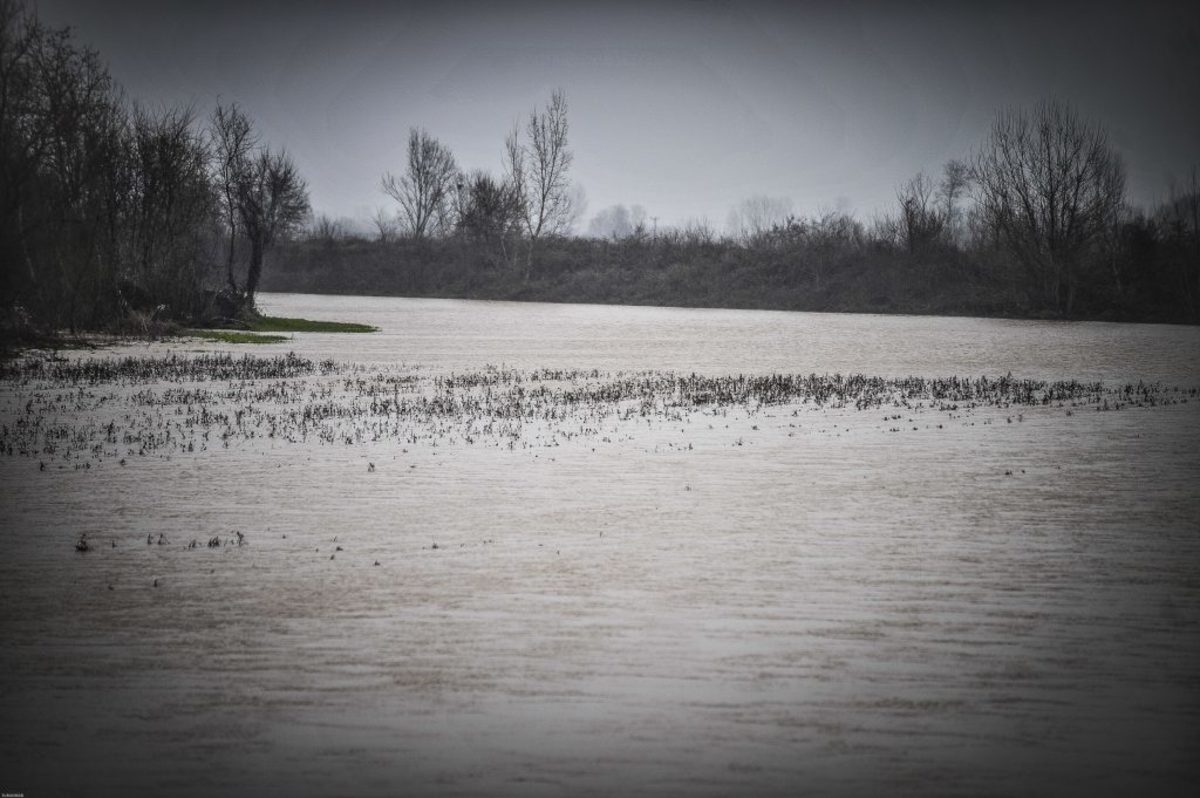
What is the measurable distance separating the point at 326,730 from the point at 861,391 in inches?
640

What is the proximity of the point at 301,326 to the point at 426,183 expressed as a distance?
6186cm

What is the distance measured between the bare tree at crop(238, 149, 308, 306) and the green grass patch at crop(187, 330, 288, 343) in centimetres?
625

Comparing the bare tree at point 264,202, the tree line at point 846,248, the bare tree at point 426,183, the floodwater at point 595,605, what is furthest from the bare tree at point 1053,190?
the bare tree at point 426,183

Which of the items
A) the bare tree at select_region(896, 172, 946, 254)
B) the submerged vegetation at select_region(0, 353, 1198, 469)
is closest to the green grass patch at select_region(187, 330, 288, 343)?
the submerged vegetation at select_region(0, 353, 1198, 469)

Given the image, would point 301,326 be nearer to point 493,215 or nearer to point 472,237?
point 493,215

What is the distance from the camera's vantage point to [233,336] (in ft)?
109

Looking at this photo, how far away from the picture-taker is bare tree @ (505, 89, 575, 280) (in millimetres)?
83938

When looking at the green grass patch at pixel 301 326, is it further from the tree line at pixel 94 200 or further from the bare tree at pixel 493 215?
the bare tree at pixel 493 215

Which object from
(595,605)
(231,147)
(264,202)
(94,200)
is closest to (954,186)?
(264,202)

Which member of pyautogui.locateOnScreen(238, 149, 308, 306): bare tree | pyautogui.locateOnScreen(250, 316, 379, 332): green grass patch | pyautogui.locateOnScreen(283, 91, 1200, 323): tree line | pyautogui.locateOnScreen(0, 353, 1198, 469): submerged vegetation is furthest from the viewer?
pyautogui.locateOnScreen(283, 91, 1200, 323): tree line

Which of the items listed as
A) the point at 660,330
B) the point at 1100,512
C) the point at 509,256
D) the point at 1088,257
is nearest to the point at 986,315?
the point at 1088,257

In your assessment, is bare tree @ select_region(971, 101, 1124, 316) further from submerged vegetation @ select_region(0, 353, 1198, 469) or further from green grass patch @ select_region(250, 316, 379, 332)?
green grass patch @ select_region(250, 316, 379, 332)

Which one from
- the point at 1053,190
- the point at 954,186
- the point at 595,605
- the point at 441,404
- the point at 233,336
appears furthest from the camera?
the point at 954,186

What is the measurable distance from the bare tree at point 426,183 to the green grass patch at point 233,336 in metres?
64.3
